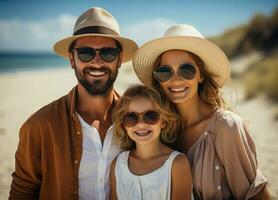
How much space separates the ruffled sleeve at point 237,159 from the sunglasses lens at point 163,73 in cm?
72

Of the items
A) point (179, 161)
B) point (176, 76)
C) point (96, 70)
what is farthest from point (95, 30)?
point (179, 161)

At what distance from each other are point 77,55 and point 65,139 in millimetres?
929

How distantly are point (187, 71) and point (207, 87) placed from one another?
0.45 meters

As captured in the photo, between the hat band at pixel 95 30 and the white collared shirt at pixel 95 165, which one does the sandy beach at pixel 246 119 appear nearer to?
the white collared shirt at pixel 95 165

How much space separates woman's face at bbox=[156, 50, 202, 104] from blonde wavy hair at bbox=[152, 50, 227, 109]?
9cm

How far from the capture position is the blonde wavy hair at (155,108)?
385 centimetres

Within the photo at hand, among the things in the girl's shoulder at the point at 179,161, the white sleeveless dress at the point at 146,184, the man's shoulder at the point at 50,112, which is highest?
the man's shoulder at the point at 50,112

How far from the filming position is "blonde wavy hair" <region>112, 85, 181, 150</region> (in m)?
3.85

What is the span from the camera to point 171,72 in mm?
3936

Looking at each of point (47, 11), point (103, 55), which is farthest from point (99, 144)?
point (47, 11)

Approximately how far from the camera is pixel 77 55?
429 cm

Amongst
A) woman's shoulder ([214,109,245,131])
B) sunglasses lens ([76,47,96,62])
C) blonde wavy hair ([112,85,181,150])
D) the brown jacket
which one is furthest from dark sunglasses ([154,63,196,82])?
the brown jacket

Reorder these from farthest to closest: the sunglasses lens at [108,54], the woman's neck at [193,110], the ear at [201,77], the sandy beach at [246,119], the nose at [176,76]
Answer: the sandy beach at [246,119], the sunglasses lens at [108,54], the ear at [201,77], the woman's neck at [193,110], the nose at [176,76]

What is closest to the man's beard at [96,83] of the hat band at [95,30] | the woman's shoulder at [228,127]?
the hat band at [95,30]
